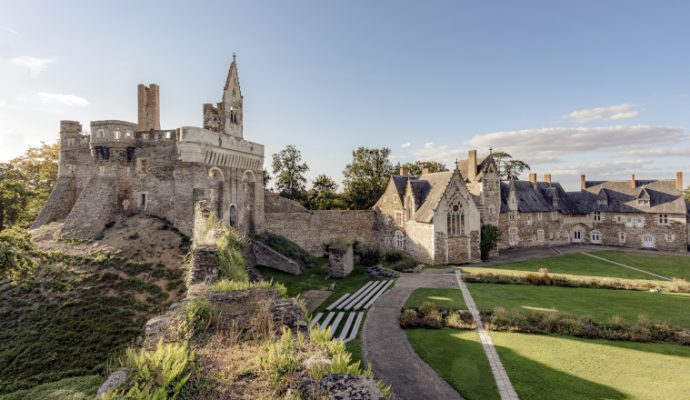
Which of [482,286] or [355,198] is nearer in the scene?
[482,286]

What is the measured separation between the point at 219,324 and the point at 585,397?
10.1 m

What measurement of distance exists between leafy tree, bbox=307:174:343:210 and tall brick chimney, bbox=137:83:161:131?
22.3 meters

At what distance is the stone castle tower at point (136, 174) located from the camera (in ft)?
77.6

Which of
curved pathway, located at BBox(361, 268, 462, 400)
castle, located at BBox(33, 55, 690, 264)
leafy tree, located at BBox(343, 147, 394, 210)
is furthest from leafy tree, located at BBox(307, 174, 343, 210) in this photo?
curved pathway, located at BBox(361, 268, 462, 400)

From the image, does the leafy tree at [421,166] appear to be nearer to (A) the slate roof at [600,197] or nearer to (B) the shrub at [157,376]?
(A) the slate roof at [600,197]

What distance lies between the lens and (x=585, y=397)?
884cm

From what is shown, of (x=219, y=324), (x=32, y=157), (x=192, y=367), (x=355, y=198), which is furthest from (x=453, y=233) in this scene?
(x=32, y=157)

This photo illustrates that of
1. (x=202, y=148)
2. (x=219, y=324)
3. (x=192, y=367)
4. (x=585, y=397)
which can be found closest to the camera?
(x=192, y=367)

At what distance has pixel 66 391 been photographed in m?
8.63

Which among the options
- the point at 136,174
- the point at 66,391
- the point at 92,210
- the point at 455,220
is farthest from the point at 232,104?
the point at 66,391

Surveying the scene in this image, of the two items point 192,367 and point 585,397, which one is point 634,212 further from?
point 192,367

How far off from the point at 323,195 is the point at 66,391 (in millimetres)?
38182

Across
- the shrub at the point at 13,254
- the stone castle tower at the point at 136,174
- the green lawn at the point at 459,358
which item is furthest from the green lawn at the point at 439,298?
the shrub at the point at 13,254

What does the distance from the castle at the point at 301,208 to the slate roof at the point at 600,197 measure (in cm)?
15
